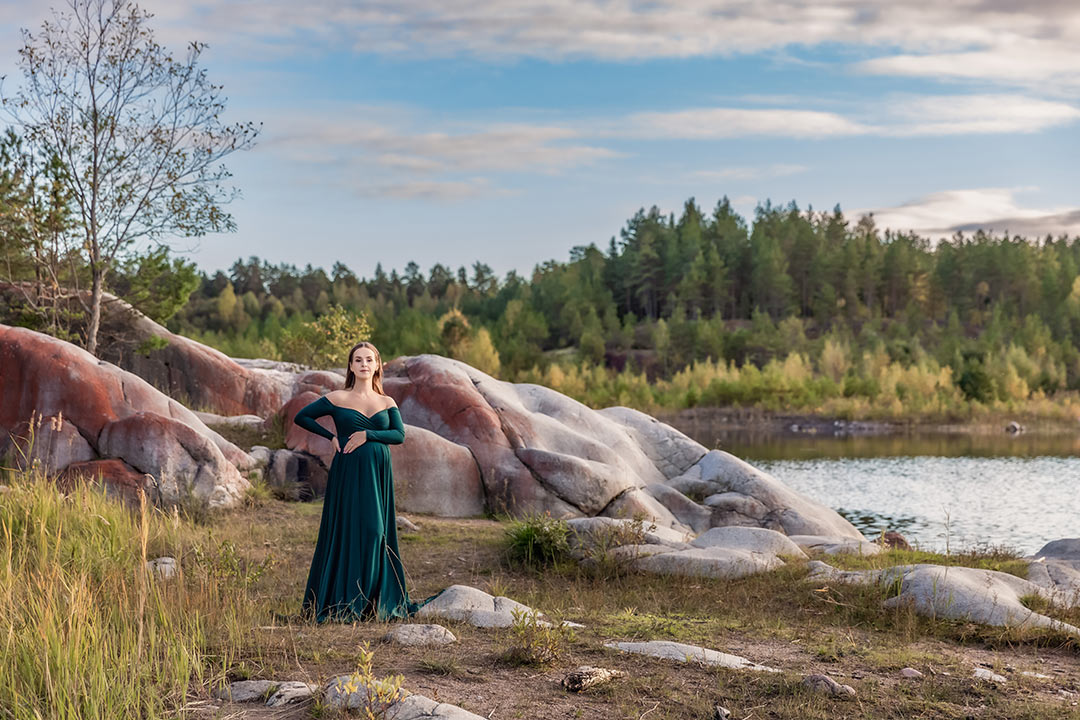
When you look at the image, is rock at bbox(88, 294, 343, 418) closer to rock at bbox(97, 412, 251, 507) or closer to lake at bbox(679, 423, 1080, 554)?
rock at bbox(97, 412, 251, 507)

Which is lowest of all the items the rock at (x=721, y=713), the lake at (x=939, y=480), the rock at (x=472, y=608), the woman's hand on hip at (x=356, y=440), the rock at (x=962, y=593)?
the lake at (x=939, y=480)

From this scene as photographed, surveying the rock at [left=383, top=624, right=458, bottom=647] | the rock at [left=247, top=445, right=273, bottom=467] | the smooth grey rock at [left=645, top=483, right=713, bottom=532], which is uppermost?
the rock at [left=247, top=445, right=273, bottom=467]

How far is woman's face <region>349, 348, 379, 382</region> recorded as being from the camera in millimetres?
6859

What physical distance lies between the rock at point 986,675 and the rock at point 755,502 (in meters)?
8.03

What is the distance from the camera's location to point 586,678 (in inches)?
184

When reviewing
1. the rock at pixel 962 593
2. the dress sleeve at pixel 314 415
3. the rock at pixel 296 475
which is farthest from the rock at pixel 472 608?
the rock at pixel 296 475

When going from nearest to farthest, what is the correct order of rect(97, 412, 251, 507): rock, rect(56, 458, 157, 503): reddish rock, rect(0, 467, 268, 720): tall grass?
rect(0, 467, 268, 720): tall grass
rect(56, 458, 157, 503): reddish rock
rect(97, 412, 251, 507): rock

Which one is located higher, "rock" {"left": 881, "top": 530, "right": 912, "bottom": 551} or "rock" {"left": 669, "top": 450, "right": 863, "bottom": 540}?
"rock" {"left": 669, "top": 450, "right": 863, "bottom": 540}

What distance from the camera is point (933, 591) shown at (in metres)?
7.01

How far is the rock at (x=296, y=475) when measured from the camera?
1301cm

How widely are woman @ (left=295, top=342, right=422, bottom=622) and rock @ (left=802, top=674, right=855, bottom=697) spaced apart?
9.00 feet

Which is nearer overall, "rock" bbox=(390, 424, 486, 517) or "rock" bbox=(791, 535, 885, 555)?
"rock" bbox=(791, 535, 885, 555)

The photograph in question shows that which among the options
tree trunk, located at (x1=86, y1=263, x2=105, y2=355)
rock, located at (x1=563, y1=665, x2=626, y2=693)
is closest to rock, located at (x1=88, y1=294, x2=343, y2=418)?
tree trunk, located at (x1=86, y1=263, x2=105, y2=355)

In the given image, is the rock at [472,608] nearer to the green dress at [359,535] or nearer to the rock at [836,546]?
the green dress at [359,535]
